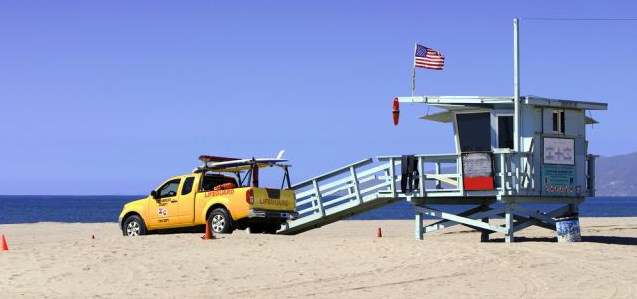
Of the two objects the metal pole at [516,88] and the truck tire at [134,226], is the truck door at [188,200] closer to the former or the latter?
the truck tire at [134,226]

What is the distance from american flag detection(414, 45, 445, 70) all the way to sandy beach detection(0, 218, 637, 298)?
5427mm

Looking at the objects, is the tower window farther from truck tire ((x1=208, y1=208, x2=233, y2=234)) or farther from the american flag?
truck tire ((x1=208, y1=208, x2=233, y2=234))

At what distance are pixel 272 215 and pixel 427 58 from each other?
220 inches

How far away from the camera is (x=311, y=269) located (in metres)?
16.5

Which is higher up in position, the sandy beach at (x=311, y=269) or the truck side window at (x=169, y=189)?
the truck side window at (x=169, y=189)

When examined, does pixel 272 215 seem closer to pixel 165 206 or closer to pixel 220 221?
pixel 220 221

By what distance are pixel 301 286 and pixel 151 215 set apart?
9339mm

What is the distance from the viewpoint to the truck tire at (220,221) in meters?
21.8

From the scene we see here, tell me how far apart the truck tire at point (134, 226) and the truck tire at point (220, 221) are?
2.20 m

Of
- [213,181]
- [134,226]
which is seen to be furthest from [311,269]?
[134,226]

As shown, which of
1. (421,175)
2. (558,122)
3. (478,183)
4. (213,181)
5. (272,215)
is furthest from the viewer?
(213,181)

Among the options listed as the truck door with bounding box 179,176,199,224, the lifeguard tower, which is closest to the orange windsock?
the lifeguard tower

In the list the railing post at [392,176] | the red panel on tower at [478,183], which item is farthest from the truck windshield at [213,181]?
the red panel on tower at [478,183]

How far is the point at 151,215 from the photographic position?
23297 millimetres
